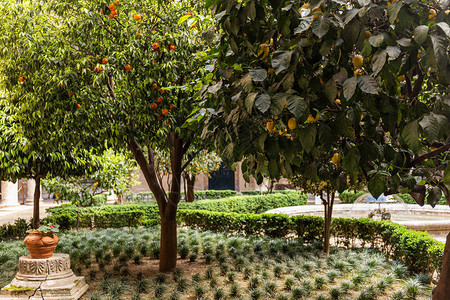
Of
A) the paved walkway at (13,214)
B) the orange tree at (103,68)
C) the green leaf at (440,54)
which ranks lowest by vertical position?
the paved walkway at (13,214)

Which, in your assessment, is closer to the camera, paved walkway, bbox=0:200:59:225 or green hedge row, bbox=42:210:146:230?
green hedge row, bbox=42:210:146:230

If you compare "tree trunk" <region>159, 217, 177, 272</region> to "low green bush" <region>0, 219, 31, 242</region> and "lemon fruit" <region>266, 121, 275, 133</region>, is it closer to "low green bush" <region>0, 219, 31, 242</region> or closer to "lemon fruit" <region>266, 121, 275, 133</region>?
"lemon fruit" <region>266, 121, 275, 133</region>

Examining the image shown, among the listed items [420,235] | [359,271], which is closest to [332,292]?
[359,271]

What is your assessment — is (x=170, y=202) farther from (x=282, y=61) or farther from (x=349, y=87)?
(x=349, y=87)

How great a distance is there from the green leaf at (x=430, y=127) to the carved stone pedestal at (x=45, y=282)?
19.4 ft

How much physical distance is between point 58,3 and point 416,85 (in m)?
5.64

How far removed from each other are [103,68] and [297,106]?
452cm

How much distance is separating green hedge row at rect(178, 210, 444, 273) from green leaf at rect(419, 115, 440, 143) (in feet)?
19.5

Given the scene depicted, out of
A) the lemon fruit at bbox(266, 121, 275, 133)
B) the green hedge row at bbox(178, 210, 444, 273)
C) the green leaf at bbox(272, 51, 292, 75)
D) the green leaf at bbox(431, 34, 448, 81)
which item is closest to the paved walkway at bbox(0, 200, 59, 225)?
the green hedge row at bbox(178, 210, 444, 273)

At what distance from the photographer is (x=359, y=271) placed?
7203 millimetres

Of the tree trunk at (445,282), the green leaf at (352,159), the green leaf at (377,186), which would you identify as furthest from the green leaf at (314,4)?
the tree trunk at (445,282)

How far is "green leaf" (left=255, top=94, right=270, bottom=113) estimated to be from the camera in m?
1.83

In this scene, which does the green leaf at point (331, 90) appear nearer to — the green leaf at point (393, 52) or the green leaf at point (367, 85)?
the green leaf at point (367, 85)

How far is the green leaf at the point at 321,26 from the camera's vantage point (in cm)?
180
